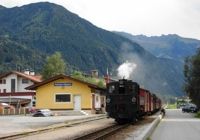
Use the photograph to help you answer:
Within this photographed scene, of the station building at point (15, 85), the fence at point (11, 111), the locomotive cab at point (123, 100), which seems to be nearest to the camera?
the locomotive cab at point (123, 100)

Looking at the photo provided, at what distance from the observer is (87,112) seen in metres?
61.4

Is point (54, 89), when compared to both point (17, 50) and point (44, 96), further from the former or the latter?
point (17, 50)

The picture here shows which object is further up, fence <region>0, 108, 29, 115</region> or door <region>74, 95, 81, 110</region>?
door <region>74, 95, 81, 110</region>

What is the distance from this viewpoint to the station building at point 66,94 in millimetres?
62375

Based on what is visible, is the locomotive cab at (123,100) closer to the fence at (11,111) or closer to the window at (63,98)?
the window at (63,98)

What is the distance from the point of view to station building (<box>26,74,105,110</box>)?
62375mm

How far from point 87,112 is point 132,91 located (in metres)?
27.4

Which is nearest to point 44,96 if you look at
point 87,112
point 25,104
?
point 87,112

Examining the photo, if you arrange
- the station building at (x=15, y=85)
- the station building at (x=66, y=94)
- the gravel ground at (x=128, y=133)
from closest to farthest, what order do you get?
1. the gravel ground at (x=128, y=133)
2. the station building at (x=66, y=94)
3. the station building at (x=15, y=85)

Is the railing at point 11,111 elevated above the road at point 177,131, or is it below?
above

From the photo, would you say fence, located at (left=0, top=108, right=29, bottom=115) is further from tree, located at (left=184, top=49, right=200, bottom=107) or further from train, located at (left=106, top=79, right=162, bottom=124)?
train, located at (left=106, top=79, right=162, bottom=124)

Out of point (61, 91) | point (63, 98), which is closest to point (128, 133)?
point (63, 98)

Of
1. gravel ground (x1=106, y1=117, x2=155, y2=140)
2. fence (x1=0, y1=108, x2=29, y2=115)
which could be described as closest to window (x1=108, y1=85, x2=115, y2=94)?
gravel ground (x1=106, y1=117, x2=155, y2=140)

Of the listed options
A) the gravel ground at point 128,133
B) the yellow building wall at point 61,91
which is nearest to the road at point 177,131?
the gravel ground at point 128,133
